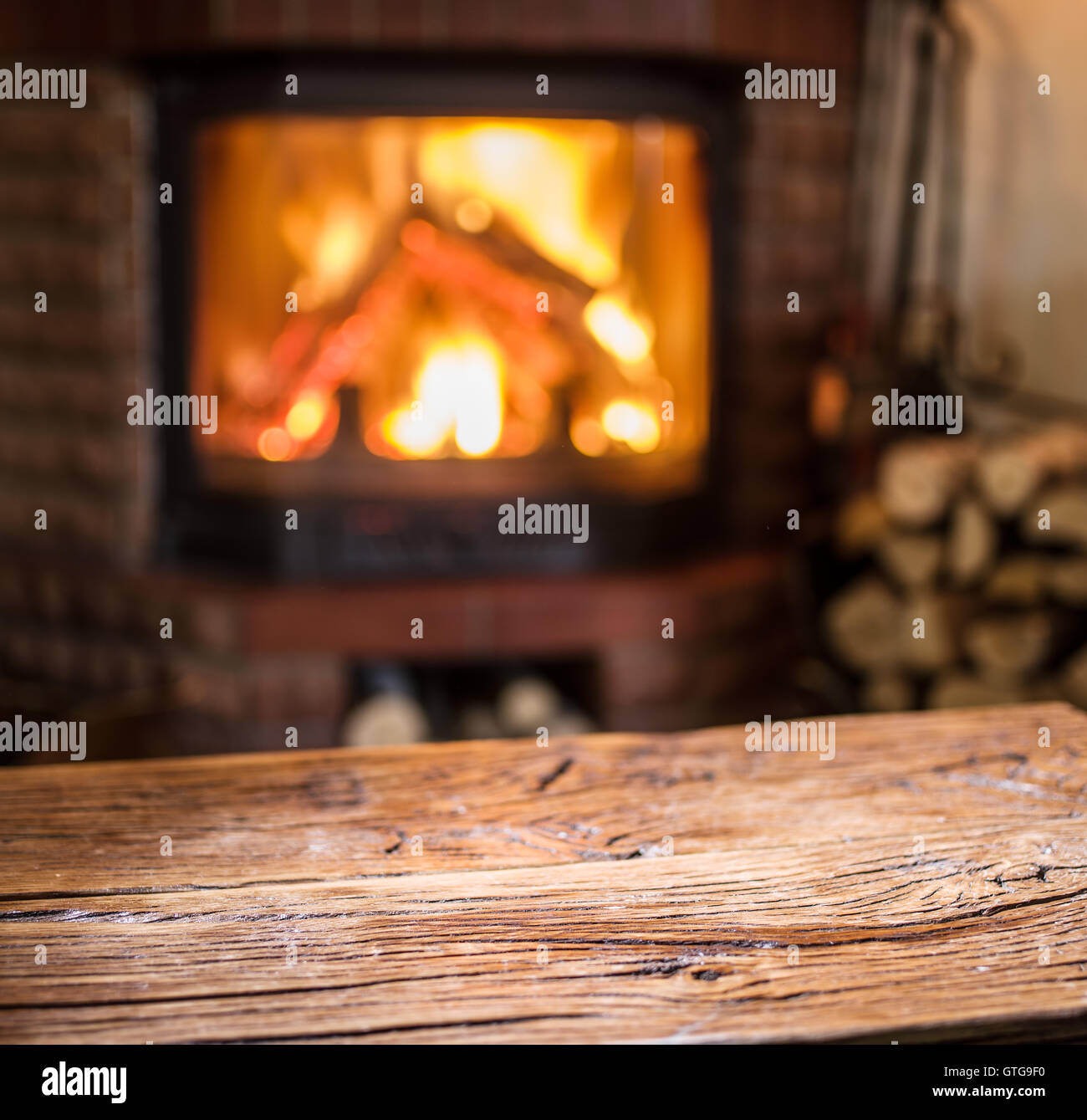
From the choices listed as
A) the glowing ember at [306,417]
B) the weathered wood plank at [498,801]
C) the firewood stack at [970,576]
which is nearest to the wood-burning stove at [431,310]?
the glowing ember at [306,417]

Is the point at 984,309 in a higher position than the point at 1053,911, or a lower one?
higher

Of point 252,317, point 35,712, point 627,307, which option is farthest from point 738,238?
point 35,712

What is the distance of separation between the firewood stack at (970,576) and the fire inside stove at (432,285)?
1.63ft

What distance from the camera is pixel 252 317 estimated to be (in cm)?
251

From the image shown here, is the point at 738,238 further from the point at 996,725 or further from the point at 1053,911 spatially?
the point at 1053,911

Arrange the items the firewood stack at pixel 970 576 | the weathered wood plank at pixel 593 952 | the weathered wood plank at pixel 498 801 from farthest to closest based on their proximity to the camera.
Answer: the firewood stack at pixel 970 576
the weathered wood plank at pixel 498 801
the weathered wood plank at pixel 593 952

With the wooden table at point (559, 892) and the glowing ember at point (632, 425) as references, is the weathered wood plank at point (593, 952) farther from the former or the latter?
the glowing ember at point (632, 425)

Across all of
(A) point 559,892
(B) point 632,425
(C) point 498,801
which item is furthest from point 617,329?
(A) point 559,892

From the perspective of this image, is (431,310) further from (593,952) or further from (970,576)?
(593,952)

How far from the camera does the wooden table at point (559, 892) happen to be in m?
0.58

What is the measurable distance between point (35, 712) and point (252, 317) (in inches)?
36.2

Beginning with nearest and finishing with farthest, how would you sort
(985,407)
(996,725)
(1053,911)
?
1. (1053,911)
2. (996,725)
3. (985,407)

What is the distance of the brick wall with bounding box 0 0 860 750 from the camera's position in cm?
231

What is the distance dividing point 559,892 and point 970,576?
1833mm
